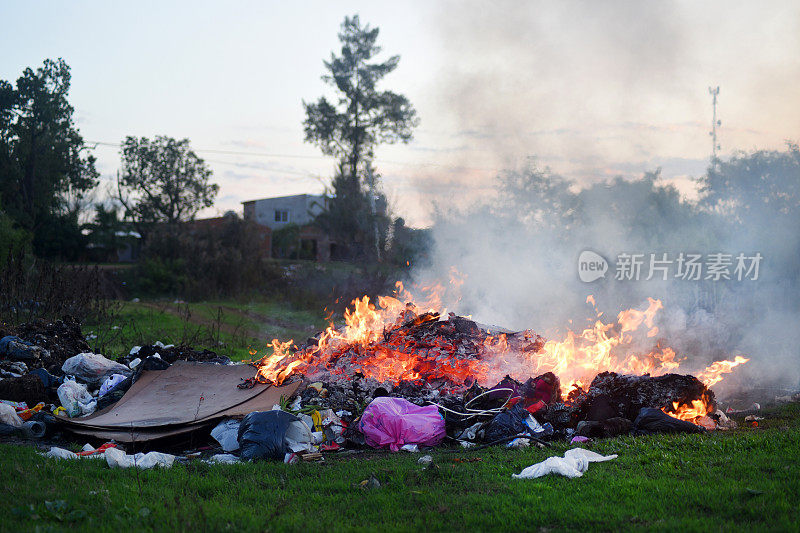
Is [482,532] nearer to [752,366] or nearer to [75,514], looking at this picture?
[75,514]

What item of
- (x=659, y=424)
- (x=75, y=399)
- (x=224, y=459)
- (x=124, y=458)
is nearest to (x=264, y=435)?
(x=224, y=459)

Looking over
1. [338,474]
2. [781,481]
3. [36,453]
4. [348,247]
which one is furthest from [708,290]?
[348,247]

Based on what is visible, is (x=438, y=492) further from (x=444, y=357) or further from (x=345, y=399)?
(x=444, y=357)

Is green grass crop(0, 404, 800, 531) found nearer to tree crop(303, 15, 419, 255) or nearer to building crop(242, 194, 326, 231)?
tree crop(303, 15, 419, 255)

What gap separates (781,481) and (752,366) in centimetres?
767

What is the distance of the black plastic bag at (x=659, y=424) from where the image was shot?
5.93 m

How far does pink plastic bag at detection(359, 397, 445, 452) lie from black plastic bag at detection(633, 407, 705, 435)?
207 cm

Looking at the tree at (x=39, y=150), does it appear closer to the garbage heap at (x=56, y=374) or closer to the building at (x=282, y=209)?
the building at (x=282, y=209)

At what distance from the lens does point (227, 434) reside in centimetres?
586

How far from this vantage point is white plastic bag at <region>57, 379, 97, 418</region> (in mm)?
7141

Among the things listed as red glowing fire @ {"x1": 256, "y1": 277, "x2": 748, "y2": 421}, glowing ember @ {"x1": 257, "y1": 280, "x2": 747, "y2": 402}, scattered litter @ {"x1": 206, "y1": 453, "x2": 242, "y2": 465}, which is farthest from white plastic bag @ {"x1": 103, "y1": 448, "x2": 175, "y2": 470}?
glowing ember @ {"x1": 257, "y1": 280, "x2": 747, "y2": 402}

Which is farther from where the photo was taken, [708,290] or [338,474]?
[708,290]

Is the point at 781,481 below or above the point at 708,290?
below

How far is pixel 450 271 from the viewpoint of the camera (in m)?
14.2
